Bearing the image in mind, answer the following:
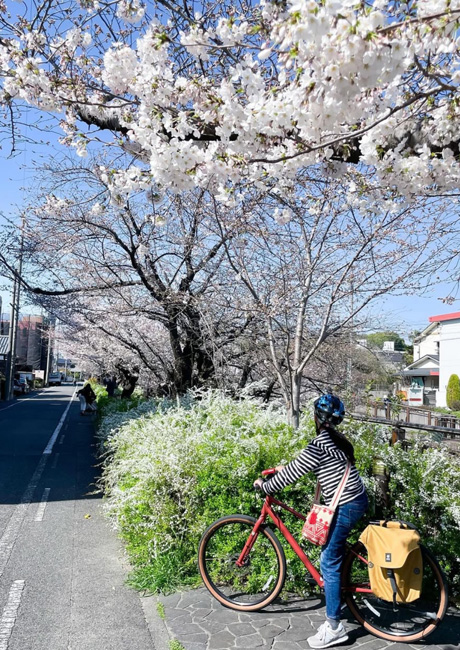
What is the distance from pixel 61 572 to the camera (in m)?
5.46

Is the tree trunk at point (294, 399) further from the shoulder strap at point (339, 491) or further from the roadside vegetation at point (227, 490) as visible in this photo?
the shoulder strap at point (339, 491)

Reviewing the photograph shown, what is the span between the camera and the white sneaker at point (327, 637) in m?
3.79

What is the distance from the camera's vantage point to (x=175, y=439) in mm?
6055

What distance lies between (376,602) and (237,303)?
5.53 meters

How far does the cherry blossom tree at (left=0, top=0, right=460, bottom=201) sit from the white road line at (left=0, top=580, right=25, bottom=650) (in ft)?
11.3

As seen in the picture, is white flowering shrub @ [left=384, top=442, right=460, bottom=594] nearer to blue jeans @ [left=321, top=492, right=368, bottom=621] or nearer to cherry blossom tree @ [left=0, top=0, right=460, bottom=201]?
blue jeans @ [left=321, top=492, right=368, bottom=621]

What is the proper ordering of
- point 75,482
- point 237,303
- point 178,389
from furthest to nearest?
1. point 178,389
2. point 75,482
3. point 237,303

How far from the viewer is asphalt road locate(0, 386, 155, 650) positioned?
412 centimetres

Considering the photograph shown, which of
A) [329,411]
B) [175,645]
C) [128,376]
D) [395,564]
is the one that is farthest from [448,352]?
[175,645]

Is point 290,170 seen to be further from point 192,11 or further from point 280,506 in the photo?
point 192,11

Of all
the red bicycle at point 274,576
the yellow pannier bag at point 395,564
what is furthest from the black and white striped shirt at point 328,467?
the red bicycle at point 274,576

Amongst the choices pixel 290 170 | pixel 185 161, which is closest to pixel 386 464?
pixel 290 170

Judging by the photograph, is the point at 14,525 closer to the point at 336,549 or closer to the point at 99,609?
the point at 99,609

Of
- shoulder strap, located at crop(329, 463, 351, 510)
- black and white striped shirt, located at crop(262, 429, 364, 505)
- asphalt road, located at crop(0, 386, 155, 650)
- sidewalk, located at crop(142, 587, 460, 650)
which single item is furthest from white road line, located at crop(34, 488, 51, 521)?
shoulder strap, located at crop(329, 463, 351, 510)
